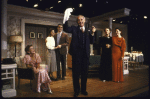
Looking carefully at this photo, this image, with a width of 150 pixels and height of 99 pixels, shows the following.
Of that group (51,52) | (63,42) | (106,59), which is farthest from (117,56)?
(51,52)

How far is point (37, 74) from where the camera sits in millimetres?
2824

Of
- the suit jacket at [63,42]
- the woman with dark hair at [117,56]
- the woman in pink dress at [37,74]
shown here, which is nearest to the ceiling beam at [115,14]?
the woman with dark hair at [117,56]

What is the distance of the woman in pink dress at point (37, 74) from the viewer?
2791mm

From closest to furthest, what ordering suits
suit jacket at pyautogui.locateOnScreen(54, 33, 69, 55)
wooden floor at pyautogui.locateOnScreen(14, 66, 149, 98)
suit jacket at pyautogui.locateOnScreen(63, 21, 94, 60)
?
suit jacket at pyautogui.locateOnScreen(63, 21, 94, 60)
wooden floor at pyautogui.locateOnScreen(14, 66, 149, 98)
suit jacket at pyautogui.locateOnScreen(54, 33, 69, 55)

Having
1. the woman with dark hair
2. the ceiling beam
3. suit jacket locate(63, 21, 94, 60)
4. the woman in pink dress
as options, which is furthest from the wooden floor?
the ceiling beam

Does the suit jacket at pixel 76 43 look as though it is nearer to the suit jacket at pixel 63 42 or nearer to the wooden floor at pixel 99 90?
the wooden floor at pixel 99 90

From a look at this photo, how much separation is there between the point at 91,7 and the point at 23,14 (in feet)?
11.1

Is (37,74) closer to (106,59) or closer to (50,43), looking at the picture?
(50,43)

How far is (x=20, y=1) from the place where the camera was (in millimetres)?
5297

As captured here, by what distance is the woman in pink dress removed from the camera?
2791 mm

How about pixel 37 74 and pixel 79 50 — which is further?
pixel 37 74

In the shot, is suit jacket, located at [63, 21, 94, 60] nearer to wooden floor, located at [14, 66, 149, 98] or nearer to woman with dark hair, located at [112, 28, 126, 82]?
wooden floor, located at [14, 66, 149, 98]

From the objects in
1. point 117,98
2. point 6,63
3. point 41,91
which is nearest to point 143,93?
point 117,98

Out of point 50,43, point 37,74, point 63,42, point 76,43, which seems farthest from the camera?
point 63,42
